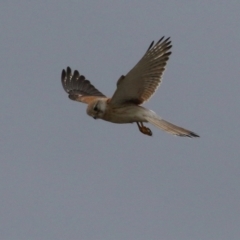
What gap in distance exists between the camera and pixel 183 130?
1503 centimetres

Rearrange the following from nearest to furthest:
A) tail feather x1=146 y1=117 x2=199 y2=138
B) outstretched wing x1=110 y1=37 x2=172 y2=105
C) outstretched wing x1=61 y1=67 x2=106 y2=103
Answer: tail feather x1=146 y1=117 x2=199 y2=138, outstretched wing x1=110 y1=37 x2=172 y2=105, outstretched wing x1=61 y1=67 x2=106 y2=103

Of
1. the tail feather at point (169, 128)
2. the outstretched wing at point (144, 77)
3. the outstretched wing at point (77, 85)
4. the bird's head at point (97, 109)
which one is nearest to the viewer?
the tail feather at point (169, 128)

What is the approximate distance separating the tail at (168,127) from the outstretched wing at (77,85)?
Result: 3.32 metres

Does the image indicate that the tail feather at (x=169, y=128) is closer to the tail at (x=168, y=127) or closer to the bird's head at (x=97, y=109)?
the tail at (x=168, y=127)

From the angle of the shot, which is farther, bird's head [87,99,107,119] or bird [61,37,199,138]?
bird's head [87,99,107,119]

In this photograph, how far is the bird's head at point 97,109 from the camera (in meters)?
15.9

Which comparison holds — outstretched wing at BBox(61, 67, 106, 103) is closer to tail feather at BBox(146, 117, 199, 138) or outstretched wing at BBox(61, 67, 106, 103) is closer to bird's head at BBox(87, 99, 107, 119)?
bird's head at BBox(87, 99, 107, 119)

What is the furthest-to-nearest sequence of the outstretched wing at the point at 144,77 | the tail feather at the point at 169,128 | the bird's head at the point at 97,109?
the bird's head at the point at 97,109
the outstretched wing at the point at 144,77
the tail feather at the point at 169,128

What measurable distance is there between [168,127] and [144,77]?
106cm

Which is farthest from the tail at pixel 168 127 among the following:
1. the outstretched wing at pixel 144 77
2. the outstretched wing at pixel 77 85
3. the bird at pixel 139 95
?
the outstretched wing at pixel 77 85

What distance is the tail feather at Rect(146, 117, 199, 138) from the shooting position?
14808 millimetres

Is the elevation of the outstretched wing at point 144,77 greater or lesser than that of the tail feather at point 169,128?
greater

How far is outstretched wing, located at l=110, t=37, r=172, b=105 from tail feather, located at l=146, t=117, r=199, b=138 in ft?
1.75

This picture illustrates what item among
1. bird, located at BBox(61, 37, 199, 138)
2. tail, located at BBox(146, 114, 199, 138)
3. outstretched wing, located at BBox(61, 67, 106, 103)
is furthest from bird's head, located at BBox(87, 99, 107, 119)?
outstretched wing, located at BBox(61, 67, 106, 103)
